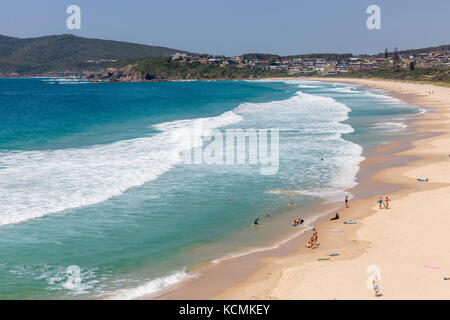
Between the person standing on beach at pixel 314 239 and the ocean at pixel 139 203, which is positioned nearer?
the ocean at pixel 139 203

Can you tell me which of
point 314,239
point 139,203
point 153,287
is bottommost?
point 153,287

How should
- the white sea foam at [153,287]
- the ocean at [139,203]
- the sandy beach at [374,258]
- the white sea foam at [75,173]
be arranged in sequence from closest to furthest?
the sandy beach at [374,258] → the white sea foam at [153,287] → the ocean at [139,203] → the white sea foam at [75,173]

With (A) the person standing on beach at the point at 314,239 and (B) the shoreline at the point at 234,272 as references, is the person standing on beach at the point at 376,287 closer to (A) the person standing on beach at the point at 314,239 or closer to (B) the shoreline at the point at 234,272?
(B) the shoreline at the point at 234,272

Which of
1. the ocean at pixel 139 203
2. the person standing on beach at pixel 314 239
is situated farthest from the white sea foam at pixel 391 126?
the person standing on beach at pixel 314 239

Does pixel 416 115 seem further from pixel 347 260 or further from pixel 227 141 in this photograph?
pixel 347 260

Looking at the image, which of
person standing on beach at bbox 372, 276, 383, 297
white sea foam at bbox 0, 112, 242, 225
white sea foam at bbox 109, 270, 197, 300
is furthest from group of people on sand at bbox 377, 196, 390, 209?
white sea foam at bbox 0, 112, 242, 225

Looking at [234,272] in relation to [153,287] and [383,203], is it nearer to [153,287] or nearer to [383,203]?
[153,287]

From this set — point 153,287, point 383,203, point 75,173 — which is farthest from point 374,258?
point 75,173

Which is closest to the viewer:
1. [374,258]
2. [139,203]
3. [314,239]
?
[374,258]
